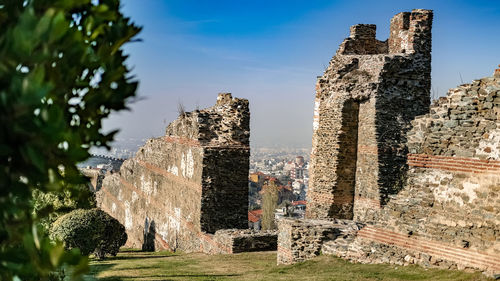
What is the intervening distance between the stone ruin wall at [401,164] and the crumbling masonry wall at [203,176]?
2984mm

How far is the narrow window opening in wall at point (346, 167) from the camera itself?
607 inches

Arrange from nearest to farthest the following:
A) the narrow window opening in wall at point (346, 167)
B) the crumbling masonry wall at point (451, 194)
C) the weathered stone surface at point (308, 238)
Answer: the crumbling masonry wall at point (451, 194), the weathered stone surface at point (308, 238), the narrow window opening in wall at point (346, 167)

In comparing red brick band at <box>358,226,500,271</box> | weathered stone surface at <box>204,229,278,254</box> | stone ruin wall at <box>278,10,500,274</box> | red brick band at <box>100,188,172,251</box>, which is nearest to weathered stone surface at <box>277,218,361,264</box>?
stone ruin wall at <box>278,10,500,274</box>

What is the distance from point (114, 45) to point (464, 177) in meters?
6.78

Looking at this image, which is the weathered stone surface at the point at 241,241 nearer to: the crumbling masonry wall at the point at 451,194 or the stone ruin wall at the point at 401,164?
the stone ruin wall at the point at 401,164

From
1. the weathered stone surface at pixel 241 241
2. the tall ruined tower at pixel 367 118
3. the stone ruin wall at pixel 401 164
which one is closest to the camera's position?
the stone ruin wall at pixel 401 164

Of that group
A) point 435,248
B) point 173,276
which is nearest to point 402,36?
point 435,248

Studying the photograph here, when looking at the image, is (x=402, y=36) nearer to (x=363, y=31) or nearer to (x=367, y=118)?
(x=363, y=31)

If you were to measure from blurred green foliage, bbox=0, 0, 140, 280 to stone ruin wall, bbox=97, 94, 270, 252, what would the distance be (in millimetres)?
9711

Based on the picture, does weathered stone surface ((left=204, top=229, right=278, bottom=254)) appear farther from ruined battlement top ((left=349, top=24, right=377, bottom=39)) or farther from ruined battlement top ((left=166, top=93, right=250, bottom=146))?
ruined battlement top ((left=349, top=24, right=377, bottom=39))

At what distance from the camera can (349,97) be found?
15234 millimetres

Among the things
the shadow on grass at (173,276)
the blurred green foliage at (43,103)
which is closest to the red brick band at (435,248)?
the shadow on grass at (173,276)

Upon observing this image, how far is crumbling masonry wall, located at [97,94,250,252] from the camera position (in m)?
12.8

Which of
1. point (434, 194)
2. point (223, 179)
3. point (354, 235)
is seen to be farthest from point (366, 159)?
point (434, 194)
